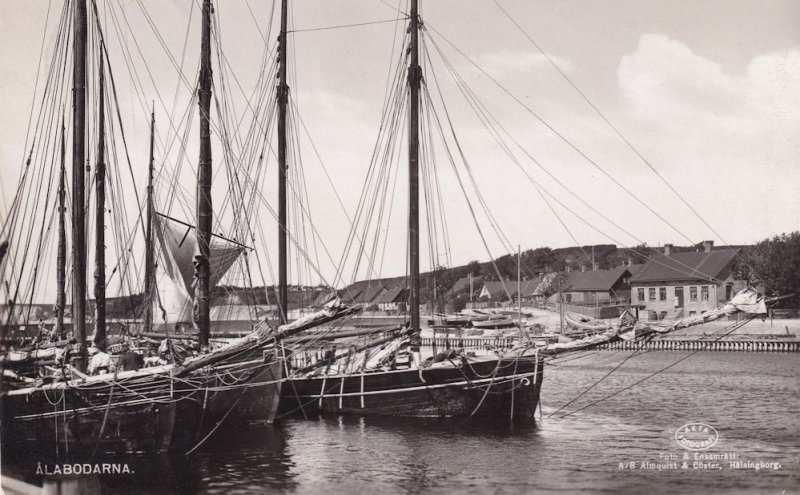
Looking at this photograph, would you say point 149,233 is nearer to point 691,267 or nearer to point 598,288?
point 691,267

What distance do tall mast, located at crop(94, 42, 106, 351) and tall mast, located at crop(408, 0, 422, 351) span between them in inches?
433

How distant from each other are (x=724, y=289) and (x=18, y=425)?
6236 centimetres

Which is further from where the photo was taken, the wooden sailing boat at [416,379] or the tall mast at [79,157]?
the wooden sailing boat at [416,379]

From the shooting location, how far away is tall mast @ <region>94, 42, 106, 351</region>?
25844 millimetres

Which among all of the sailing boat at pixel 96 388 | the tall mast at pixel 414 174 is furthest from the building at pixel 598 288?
the sailing boat at pixel 96 388

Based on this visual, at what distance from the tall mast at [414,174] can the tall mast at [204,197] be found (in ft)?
23.3

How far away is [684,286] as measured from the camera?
7044 cm

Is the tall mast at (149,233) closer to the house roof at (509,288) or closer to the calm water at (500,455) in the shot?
the calm water at (500,455)

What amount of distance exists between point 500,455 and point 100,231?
58.0 ft

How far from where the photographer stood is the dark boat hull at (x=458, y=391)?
24516 mm

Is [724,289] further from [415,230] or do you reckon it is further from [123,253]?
[123,253]


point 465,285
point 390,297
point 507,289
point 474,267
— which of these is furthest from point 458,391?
point 474,267

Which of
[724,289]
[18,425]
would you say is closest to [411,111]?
[18,425]

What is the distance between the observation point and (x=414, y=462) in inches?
756
